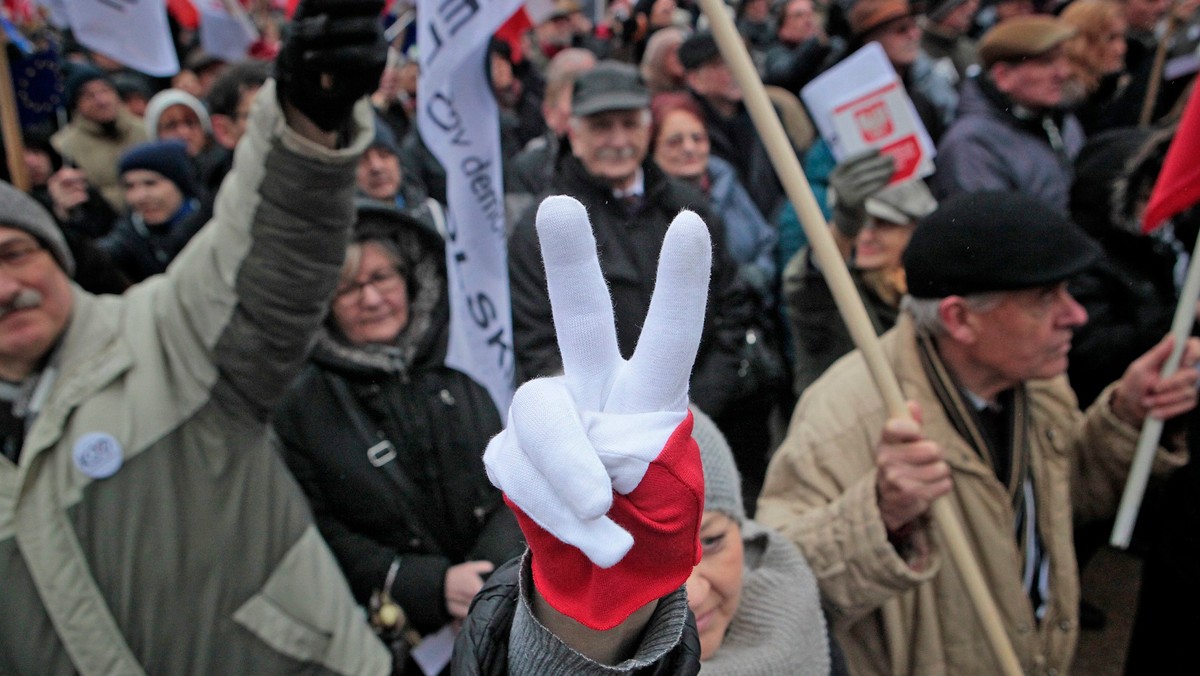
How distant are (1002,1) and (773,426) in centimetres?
452

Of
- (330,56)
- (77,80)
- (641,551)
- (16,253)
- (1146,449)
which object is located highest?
(77,80)

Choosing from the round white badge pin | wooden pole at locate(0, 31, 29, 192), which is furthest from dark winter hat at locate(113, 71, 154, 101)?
the round white badge pin

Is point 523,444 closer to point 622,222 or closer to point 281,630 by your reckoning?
point 281,630

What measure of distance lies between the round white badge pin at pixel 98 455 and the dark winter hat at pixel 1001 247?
174 centimetres

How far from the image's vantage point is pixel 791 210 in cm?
345

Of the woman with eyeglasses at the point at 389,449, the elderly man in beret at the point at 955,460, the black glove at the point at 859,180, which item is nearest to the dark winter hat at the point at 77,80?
the woman with eyeglasses at the point at 389,449

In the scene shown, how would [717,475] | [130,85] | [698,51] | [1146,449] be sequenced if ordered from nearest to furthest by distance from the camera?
1. [717,475]
2. [1146,449]
3. [698,51]
4. [130,85]

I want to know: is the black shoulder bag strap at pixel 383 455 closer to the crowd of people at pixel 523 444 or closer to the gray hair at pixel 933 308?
the crowd of people at pixel 523 444

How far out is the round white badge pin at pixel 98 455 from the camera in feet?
6.10

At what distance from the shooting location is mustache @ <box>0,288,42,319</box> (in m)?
1.84

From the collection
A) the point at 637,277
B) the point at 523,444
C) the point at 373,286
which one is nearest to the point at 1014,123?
the point at 637,277

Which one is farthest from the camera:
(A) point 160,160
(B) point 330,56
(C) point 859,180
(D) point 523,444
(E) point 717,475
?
(A) point 160,160

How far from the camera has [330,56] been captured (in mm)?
1667

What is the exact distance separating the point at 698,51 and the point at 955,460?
3.47m
